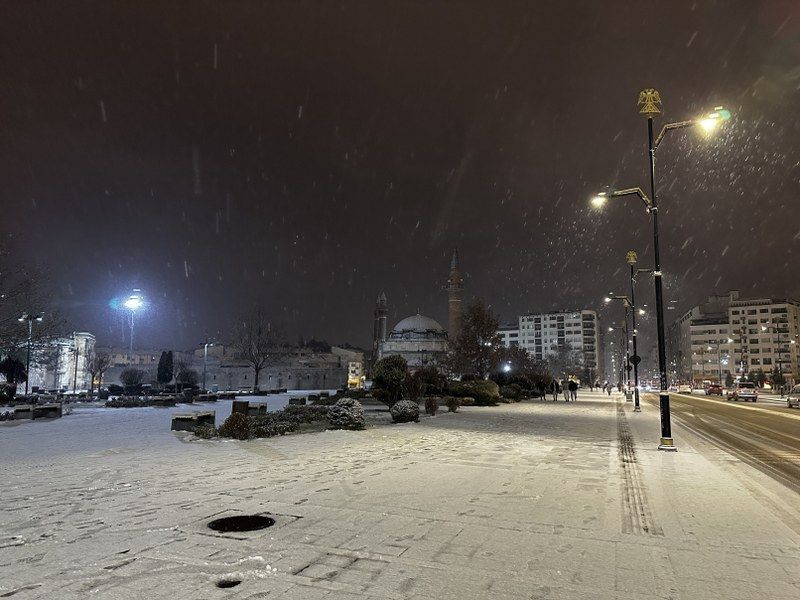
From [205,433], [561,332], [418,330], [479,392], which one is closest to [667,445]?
[205,433]

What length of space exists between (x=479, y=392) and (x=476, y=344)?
1652cm

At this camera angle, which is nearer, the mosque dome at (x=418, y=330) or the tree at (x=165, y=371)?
the tree at (x=165, y=371)

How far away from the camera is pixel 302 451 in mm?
12406

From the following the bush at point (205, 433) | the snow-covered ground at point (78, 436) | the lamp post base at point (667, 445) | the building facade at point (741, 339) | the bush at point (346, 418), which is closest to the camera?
the snow-covered ground at point (78, 436)

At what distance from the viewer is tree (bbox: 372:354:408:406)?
2559cm

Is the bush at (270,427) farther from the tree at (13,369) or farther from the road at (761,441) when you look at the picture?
the tree at (13,369)

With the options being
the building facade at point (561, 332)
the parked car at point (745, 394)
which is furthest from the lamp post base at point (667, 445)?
the building facade at point (561, 332)

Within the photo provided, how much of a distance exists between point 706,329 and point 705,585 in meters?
170

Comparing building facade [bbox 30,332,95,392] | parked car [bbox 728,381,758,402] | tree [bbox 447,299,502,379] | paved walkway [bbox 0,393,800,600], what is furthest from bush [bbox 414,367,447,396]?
building facade [bbox 30,332,95,392]

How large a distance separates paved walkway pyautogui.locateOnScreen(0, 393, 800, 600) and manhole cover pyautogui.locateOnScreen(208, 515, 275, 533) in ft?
0.54

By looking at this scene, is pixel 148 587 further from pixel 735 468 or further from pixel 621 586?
pixel 735 468

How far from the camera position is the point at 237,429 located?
1473 centimetres

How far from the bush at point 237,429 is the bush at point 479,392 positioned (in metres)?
21.7

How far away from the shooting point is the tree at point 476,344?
166ft
